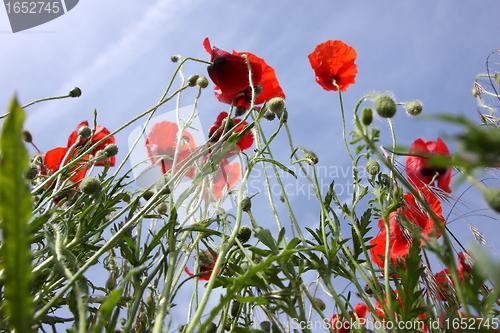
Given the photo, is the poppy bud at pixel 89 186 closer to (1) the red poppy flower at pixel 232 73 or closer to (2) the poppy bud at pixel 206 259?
(2) the poppy bud at pixel 206 259

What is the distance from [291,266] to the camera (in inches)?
30.7

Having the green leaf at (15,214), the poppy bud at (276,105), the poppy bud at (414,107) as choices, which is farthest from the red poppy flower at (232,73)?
the green leaf at (15,214)

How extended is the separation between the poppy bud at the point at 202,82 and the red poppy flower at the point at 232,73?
0.03 meters

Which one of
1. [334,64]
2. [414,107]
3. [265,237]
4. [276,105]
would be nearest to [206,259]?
[265,237]

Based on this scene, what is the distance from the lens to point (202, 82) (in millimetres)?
1447

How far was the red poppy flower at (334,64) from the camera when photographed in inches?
71.3

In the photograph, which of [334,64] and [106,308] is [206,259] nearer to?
[106,308]

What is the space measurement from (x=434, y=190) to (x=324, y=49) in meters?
1.13

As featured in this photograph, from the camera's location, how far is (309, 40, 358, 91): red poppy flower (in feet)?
5.94

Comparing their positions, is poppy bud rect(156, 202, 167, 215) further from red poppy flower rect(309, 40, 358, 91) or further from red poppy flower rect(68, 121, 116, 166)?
red poppy flower rect(309, 40, 358, 91)

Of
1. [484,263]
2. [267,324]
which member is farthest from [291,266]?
[484,263]

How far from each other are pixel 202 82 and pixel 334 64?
0.73 metres

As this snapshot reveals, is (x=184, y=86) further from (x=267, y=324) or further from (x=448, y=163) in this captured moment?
(x=448, y=163)

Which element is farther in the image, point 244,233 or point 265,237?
point 244,233
